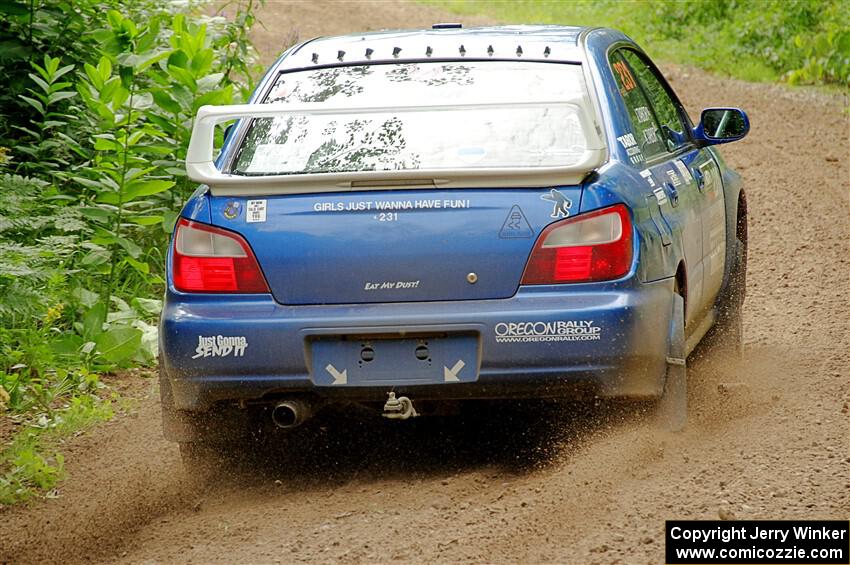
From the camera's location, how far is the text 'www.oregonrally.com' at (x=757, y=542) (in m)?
4.02

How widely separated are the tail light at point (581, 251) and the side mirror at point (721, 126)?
6.44 feet

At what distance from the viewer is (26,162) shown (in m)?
8.62

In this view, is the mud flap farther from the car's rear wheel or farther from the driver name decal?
the car's rear wheel

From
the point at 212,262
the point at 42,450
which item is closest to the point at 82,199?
the point at 42,450

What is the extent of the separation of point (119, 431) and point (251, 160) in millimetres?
1841

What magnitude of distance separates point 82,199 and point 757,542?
5.43 metres

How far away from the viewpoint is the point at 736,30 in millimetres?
21516

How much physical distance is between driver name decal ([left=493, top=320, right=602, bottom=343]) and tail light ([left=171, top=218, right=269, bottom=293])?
2.81 ft

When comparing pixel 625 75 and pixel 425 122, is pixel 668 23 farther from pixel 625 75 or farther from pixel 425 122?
pixel 425 122

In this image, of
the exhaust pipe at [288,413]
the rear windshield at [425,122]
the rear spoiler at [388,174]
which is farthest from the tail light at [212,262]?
the exhaust pipe at [288,413]

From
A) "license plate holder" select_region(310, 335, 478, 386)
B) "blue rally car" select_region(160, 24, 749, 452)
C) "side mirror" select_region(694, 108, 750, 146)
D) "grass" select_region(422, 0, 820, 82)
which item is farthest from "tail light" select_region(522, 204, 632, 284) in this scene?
"grass" select_region(422, 0, 820, 82)

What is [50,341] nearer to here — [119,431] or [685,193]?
[119,431]

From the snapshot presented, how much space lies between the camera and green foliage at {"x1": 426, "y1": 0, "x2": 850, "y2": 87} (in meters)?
18.6

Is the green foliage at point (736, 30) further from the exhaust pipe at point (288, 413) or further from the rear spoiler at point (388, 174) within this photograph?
the exhaust pipe at point (288, 413)
